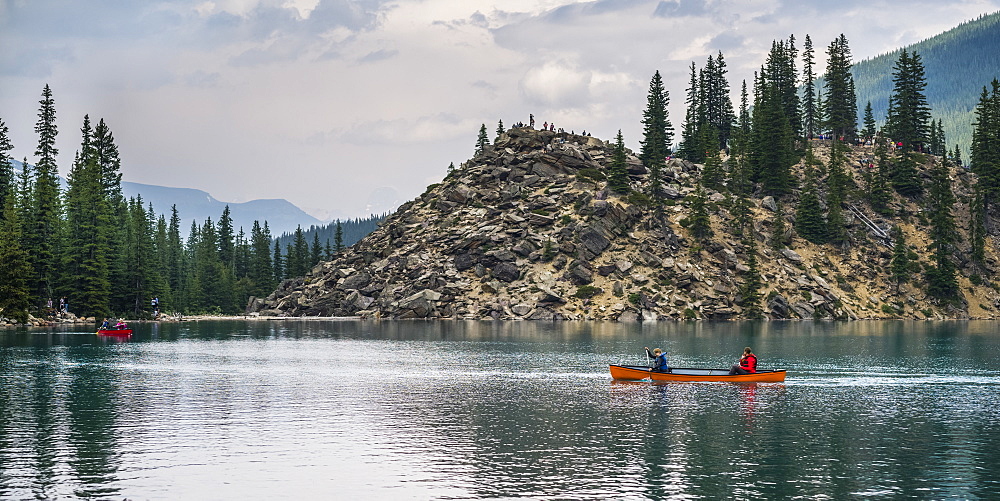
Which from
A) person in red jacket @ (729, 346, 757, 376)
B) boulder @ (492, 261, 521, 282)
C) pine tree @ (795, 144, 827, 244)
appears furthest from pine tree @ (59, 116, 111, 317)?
pine tree @ (795, 144, 827, 244)

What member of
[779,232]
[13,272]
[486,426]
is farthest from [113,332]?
[779,232]

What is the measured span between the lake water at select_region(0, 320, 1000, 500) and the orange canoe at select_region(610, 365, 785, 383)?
1181mm

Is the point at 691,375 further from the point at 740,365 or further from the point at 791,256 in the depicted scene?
the point at 791,256

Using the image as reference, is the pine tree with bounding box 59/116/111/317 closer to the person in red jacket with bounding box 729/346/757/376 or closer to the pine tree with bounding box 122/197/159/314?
the pine tree with bounding box 122/197/159/314

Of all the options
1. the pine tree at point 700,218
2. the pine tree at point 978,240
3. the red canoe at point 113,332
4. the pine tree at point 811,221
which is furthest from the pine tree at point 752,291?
the red canoe at point 113,332

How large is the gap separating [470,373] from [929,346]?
215 feet

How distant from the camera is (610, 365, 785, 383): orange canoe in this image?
75625 mm

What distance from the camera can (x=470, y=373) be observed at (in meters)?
83.9

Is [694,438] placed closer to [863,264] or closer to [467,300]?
[467,300]

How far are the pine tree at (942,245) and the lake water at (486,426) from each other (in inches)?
3405

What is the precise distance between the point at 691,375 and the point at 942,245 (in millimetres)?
139923

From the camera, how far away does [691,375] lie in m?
76.9

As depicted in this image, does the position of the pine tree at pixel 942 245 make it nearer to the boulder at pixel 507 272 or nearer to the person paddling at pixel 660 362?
the boulder at pixel 507 272

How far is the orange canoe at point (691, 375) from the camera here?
248 feet
